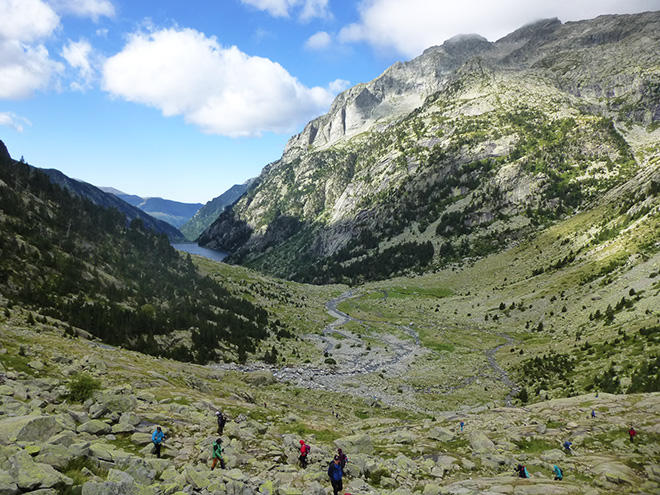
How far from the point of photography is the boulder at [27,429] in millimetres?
10320

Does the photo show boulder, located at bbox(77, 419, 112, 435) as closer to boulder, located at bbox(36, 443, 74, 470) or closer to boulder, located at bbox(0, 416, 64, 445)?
boulder, located at bbox(0, 416, 64, 445)

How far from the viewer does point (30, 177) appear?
230 feet

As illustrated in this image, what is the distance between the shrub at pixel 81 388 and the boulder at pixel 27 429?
570cm

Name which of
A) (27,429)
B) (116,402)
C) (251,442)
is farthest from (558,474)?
(116,402)

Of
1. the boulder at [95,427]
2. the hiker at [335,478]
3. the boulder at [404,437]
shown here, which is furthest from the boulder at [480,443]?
the boulder at [95,427]

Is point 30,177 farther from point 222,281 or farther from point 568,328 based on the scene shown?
point 568,328

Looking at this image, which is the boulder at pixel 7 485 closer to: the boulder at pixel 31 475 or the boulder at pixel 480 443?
the boulder at pixel 31 475

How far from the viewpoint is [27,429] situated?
10617 millimetres

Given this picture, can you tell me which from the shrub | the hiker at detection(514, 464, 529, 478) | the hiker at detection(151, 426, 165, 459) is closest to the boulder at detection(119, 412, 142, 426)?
the hiker at detection(151, 426, 165, 459)

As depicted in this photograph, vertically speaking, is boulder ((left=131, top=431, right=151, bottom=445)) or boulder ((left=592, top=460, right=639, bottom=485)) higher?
boulder ((left=592, top=460, right=639, bottom=485))

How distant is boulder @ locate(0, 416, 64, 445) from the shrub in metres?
5.70

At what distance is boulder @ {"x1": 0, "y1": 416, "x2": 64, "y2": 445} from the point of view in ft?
33.9

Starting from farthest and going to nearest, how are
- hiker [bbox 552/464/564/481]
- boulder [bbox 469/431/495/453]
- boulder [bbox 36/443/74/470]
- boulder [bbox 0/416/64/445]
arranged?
boulder [bbox 469/431/495/453] → hiker [bbox 552/464/564/481] → boulder [bbox 0/416/64/445] → boulder [bbox 36/443/74/470]

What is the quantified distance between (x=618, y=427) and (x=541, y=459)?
6357 mm
